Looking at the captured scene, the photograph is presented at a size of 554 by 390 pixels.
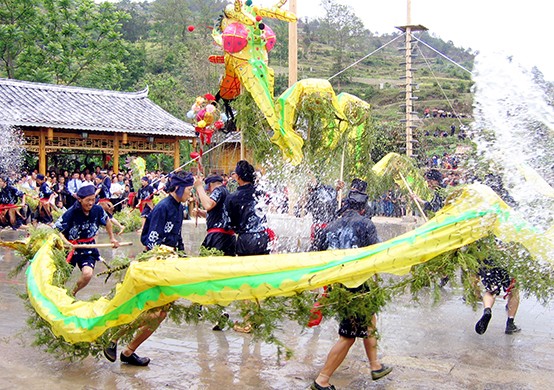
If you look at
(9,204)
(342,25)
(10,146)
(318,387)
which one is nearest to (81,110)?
(10,146)

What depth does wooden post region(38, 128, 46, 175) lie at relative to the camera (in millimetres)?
20564

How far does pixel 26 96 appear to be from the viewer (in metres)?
22.7

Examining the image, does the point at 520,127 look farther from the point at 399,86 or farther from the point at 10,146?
the point at 399,86

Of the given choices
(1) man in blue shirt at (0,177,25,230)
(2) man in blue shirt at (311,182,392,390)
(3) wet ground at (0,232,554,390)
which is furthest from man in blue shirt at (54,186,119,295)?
(1) man in blue shirt at (0,177,25,230)

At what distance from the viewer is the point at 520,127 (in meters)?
5.22

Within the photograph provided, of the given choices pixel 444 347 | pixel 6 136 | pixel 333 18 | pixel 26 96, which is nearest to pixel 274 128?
pixel 444 347

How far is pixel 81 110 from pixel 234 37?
50.7ft

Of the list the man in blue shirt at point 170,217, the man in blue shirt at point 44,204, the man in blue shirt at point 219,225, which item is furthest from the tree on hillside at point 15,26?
the man in blue shirt at point 170,217

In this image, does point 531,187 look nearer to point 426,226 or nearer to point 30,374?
point 426,226

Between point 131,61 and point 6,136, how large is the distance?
20.7 meters

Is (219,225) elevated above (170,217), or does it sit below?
below

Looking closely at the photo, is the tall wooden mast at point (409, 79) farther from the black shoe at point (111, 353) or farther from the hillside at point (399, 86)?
the black shoe at point (111, 353)

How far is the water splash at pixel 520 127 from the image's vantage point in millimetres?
5031

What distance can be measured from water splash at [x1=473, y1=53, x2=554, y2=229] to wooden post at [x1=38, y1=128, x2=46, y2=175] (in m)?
17.8
